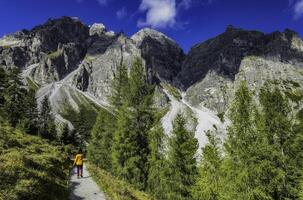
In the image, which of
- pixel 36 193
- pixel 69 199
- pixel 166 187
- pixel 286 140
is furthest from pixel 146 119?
pixel 36 193

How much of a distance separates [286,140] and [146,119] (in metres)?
14.0

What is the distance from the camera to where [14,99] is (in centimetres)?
8350

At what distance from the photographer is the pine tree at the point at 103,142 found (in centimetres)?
4847

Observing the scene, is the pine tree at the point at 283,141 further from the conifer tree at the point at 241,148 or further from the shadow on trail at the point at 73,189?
the shadow on trail at the point at 73,189

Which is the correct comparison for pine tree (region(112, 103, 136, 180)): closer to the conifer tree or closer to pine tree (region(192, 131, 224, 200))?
pine tree (region(192, 131, 224, 200))

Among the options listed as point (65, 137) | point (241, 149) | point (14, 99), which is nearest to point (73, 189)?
point (241, 149)

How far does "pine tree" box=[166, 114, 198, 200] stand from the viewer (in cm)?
3447

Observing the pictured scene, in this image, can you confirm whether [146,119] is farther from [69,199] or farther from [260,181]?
[69,199]

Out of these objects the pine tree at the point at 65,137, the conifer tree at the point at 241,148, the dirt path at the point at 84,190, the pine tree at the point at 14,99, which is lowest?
the dirt path at the point at 84,190

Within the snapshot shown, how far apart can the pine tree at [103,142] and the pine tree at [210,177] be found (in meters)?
15.9

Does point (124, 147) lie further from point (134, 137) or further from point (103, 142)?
point (103, 142)

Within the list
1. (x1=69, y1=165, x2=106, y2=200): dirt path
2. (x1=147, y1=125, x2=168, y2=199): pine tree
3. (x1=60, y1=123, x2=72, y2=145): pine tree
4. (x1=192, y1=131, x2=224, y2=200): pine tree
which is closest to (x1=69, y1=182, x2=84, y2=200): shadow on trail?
(x1=69, y1=165, x2=106, y2=200): dirt path

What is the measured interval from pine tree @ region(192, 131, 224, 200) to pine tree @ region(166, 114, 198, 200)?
102cm

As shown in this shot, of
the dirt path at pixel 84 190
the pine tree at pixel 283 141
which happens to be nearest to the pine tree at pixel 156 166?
the dirt path at pixel 84 190
